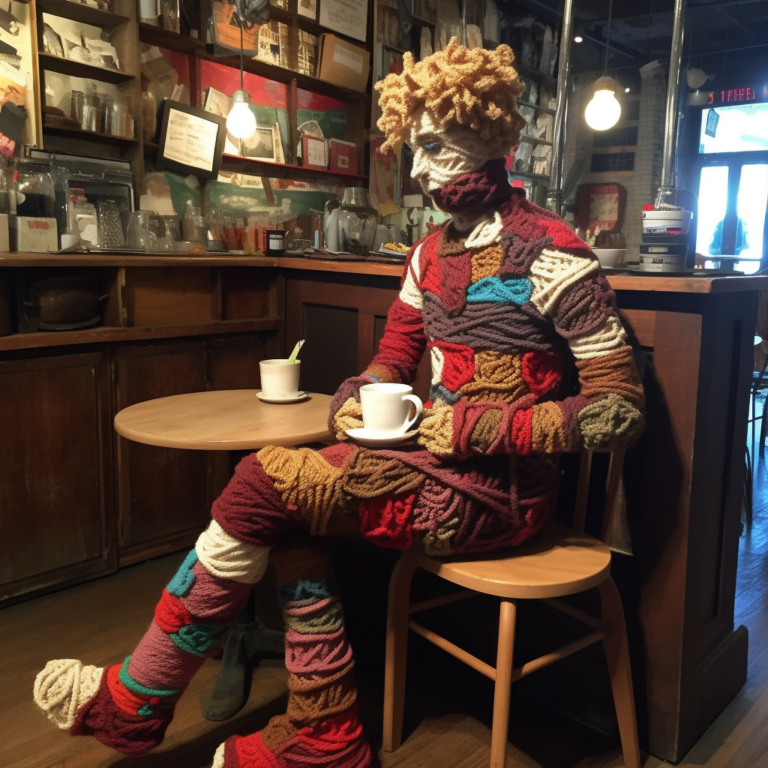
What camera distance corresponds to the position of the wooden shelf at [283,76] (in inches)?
140

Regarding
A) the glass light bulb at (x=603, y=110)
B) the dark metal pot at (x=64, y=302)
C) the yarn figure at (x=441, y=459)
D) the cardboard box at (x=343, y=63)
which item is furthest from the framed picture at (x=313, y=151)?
the yarn figure at (x=441, y=459)

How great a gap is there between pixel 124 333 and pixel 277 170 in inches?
77.2

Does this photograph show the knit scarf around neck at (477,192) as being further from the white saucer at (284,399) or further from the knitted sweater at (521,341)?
the white saucer at (284,399)

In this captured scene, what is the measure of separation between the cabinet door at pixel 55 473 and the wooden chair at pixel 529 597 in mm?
1202

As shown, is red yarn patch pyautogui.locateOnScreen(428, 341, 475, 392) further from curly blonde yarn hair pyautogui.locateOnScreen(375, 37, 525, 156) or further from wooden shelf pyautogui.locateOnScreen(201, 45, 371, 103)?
wooden shelf pyautogui.locateOnScreen(201, 45, 371, 103)

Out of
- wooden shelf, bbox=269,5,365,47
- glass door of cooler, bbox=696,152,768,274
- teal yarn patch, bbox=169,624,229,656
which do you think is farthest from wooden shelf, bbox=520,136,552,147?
teal yarn patch, bbox=169,624,229,656

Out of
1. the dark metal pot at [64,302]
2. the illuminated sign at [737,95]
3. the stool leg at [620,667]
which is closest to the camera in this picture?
the stool leg at [620,667]

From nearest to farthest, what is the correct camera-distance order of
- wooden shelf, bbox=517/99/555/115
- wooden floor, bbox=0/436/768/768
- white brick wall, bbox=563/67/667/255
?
wooden floor, bbox=0/436/768/768 < wooden shelf, bbox=517/99/555/115 < white brick wall, bbox=563/67/667/255

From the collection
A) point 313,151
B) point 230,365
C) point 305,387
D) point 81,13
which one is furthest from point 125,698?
point 313,151

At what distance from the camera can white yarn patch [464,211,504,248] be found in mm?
1354

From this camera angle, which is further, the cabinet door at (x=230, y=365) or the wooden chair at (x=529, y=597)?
the cabinet door at (x=230, y=365)

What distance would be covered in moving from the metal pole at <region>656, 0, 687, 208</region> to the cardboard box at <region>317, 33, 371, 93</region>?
2560 mm

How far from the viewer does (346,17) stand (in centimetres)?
414

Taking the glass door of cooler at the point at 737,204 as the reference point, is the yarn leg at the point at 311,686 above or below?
below
